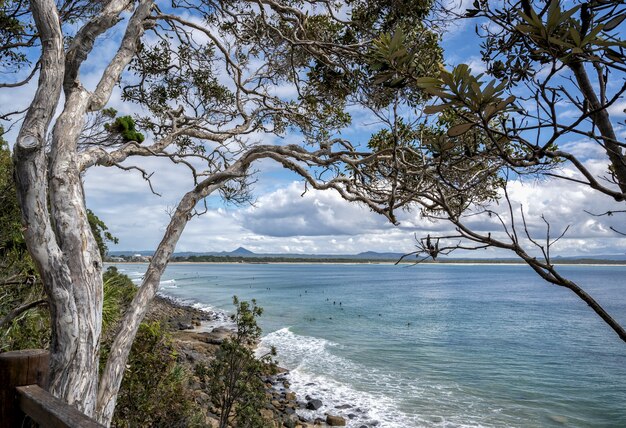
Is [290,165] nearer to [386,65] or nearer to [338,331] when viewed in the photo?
[386,65]

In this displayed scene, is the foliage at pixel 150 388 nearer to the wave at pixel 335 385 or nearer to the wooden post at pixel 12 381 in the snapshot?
the wooden post at pixel 12 381

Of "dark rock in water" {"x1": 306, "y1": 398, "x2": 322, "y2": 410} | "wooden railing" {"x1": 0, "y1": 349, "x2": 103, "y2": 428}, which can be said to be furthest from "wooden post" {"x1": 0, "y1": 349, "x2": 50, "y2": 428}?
"dark rock in water" {"x1": 306, "y1": 398, "x2": 322, "y2": 410}

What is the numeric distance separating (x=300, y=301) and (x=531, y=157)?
1874 inches

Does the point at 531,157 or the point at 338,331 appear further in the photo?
the point at 338,331

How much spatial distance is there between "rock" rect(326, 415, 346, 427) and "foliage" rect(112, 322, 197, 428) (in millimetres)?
6720

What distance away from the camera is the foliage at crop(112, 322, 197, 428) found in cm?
643

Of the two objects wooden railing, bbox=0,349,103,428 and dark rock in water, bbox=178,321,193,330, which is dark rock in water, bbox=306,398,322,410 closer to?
wooden railing, bbox=0,349,103,428

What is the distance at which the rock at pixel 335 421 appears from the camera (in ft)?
42.6

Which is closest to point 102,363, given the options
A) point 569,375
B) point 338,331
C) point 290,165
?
point 290,165

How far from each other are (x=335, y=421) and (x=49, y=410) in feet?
39.7

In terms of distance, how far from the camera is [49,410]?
6.62 feet

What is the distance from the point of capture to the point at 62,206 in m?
4.15

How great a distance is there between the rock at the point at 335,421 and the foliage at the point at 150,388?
672 centimetres

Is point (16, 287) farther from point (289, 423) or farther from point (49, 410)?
point (289, 423)
